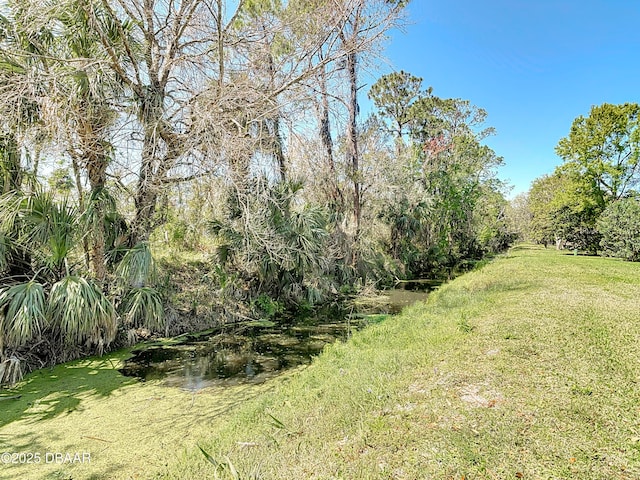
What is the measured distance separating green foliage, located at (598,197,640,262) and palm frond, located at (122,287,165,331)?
60.0 ft

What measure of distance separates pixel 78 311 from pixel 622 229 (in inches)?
781

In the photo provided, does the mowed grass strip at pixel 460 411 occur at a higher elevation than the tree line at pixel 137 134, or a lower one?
lower

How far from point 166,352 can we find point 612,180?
912 inches

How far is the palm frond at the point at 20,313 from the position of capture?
402cm

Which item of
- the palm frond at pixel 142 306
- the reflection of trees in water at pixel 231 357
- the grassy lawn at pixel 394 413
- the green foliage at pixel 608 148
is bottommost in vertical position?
the reflection of trees in water at pixel 231 357

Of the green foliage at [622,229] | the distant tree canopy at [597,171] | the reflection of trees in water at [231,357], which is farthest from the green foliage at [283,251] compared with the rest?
the distant tree canopy at [597,171]

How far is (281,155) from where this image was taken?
682 centimetres

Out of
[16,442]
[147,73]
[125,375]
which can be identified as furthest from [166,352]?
[147,73]

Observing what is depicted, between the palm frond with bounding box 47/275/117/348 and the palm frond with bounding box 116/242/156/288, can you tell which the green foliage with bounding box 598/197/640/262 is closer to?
the palm frond with bounding box 116/242/156/288

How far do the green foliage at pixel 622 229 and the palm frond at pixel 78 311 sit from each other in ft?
62.3

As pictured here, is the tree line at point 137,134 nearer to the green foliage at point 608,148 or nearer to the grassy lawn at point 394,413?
the grassy lawn at point 394,413

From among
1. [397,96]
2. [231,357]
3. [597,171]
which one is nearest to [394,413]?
[231,357]

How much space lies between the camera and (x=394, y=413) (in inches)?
109

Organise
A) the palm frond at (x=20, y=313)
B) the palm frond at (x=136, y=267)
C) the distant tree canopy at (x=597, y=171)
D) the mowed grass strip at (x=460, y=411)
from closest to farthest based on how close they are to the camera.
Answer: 1. the mowed grass strip at (x=460, y=411)
2. the palm frond at (x=20, y=313)
3. the palm frond at (x=136, y=267)
4. the distant tree canopy at (x=597, y=171)
